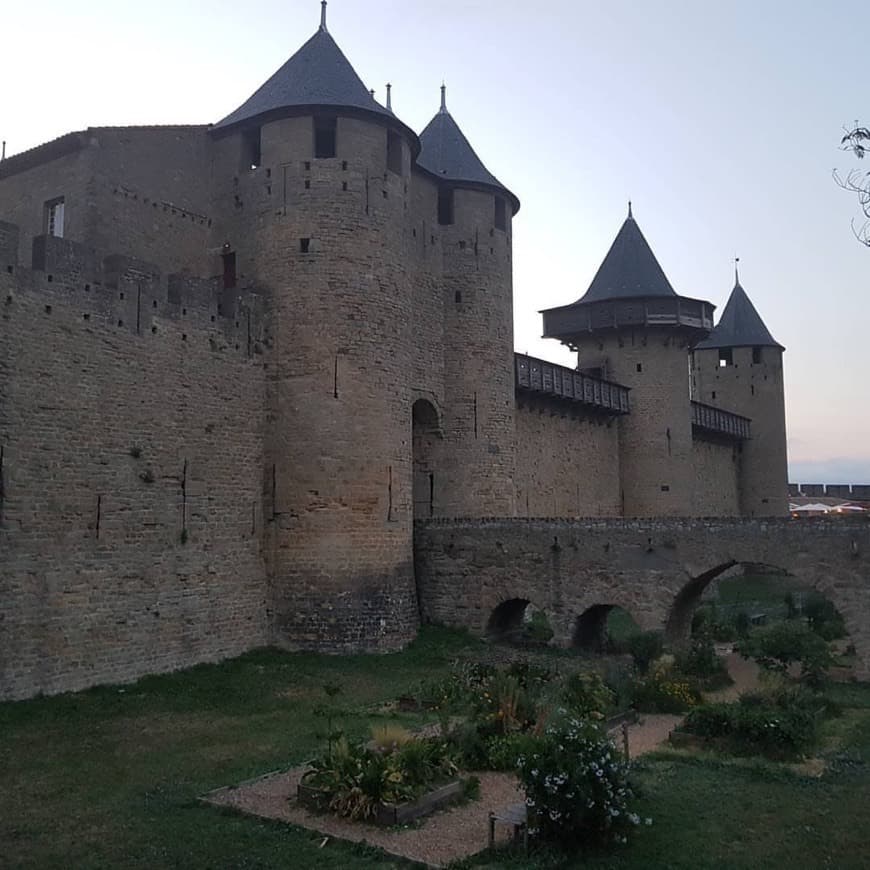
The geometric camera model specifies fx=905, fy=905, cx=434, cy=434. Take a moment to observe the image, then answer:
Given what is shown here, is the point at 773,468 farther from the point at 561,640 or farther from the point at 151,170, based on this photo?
the point at 151,170

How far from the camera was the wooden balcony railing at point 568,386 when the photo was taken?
82.1 ft

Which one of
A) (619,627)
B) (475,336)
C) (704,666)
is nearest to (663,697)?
(704,666)

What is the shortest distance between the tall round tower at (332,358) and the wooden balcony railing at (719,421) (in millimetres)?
19153

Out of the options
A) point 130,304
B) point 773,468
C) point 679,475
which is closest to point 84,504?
point 130,304

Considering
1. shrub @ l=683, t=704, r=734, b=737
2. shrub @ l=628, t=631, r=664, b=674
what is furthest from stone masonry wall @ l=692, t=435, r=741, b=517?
shrub @ l=683, t=704, r=734, b=737

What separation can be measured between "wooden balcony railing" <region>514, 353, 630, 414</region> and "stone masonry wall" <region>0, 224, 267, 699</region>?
983 centimetres

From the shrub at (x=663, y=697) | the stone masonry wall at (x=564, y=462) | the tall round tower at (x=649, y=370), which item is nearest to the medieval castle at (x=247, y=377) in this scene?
the stone masonry wall at (x=564, y=462)

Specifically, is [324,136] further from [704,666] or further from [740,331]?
[740,331]

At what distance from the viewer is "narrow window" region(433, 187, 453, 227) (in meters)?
22.0

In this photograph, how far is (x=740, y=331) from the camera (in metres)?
39.6

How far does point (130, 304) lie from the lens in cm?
1474

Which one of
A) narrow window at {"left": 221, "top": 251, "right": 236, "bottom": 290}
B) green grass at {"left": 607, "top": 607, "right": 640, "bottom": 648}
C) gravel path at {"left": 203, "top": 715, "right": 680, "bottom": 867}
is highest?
narrow window at {"left": 221, "top": 251, "right": 236, "bottom": 290}

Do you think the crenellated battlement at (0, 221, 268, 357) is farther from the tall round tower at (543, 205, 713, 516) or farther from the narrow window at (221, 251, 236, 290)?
the tall round tower at (543, 205, 713, 516)

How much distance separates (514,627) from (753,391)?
78.7 feet
